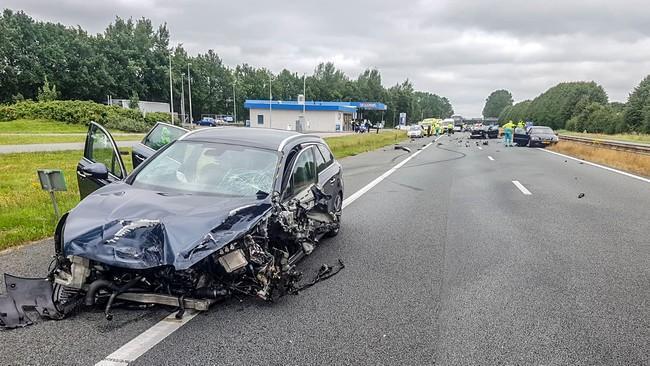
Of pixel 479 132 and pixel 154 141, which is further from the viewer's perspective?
pixel 479 132

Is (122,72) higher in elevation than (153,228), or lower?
higher

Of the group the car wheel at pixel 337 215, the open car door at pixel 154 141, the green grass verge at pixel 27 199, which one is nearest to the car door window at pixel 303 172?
the car wheel at pixel 337 215

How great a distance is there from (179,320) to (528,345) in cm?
272

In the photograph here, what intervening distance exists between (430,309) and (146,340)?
2371 millimetres

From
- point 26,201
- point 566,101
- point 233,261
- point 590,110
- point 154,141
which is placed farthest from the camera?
point 566,101

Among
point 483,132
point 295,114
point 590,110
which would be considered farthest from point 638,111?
point 295,114

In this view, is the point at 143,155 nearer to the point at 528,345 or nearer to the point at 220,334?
the point at 220,334

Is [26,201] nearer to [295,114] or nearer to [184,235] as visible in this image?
[184,235]

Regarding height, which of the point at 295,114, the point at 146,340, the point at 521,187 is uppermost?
the point at 295,114

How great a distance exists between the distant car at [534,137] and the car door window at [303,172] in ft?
99.7

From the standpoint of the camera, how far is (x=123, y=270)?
12.4ft

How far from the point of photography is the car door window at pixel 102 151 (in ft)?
20.8

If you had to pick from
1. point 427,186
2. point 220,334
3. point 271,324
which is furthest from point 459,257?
point 427,186

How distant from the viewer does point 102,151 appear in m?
6.59
